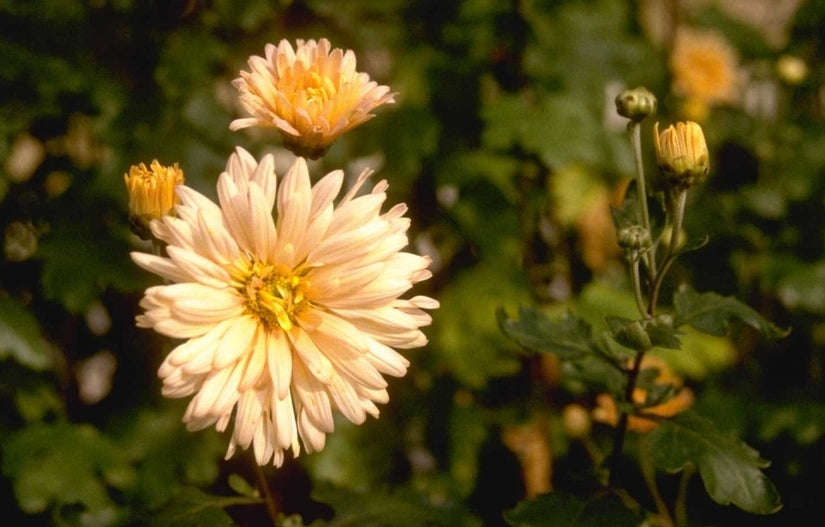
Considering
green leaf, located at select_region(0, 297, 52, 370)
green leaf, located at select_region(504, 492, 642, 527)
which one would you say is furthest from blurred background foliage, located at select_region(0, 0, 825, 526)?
green leaf, located at select_region(504, 492, 642, 527)

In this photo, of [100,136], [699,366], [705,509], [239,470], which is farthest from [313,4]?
[705,509]

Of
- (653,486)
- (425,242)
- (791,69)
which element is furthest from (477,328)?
(791,69)

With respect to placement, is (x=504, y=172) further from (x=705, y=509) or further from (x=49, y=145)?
(x=49, y=145)

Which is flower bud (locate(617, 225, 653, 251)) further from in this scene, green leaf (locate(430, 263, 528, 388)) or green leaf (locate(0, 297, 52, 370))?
green leaf (locate(0, 297, 52, 370))

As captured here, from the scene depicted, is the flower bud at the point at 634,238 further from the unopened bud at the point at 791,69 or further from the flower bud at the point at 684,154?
the unopened bud at the point at 791,69

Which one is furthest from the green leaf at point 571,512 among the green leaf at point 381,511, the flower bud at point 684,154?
the flower bud at point 684,154
